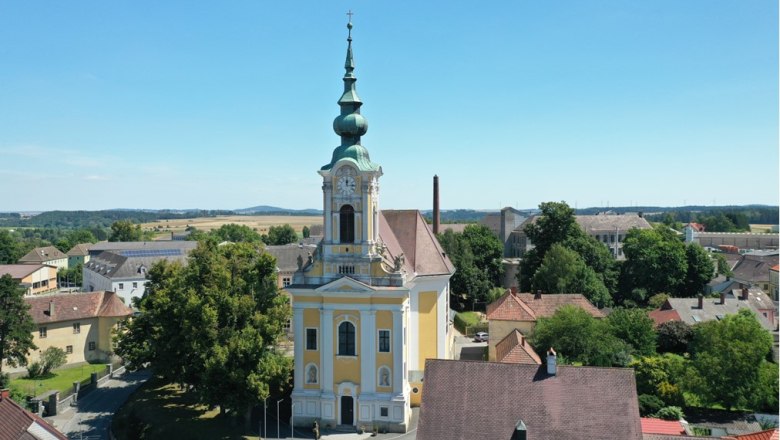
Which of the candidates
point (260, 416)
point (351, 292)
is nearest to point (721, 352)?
point (351, 292)

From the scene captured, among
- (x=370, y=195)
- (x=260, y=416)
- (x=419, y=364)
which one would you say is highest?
(x=370, y=195)

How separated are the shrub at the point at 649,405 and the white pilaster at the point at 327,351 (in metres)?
17.0

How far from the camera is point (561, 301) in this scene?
5131cm

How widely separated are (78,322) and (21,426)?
27.7 m

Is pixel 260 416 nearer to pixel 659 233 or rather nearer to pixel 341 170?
pixel 341 170

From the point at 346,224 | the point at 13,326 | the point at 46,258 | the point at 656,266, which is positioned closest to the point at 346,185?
the point at 346,224

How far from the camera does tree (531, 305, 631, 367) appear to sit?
4044 centimetres

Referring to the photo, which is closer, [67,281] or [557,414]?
[557,414]

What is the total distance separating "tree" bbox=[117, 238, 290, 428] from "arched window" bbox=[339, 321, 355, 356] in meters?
3.48

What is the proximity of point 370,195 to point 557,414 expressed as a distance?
1572 cm

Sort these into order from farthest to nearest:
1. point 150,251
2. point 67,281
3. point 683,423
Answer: point 67,281, point 150,251, point 683,423

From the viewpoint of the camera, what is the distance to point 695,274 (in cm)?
7000

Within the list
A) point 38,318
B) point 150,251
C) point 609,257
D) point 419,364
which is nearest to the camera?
point 419,364

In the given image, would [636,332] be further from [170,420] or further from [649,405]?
[170,420]
